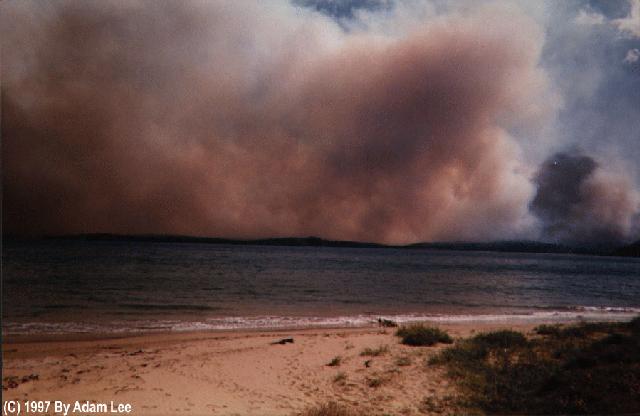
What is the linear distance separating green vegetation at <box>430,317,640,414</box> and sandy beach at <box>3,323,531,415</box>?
0.82m

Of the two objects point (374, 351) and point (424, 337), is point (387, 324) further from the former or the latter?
point (374, 351)

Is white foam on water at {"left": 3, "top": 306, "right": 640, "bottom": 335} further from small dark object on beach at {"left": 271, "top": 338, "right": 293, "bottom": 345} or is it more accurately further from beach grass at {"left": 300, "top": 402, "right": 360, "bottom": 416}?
beach grass at {"left": 300, "top": 402, "right": 360, "bottom": 416}

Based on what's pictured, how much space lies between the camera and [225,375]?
10633mm

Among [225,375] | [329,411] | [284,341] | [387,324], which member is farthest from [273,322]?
[329,411]

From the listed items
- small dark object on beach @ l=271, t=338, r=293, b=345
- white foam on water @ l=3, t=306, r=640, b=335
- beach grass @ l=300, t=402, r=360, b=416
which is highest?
beach grass @ l=300, t=402, r=360, b=416

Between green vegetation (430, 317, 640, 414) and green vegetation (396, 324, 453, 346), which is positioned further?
green vegetation (396, 324, 453, 346)

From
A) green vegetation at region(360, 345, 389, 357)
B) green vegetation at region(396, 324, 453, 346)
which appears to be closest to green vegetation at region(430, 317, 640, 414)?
green vegetation at region(396, 324, 453, 346)

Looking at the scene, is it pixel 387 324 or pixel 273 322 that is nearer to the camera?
pixel 387 324

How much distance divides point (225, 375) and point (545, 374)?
8925 mm

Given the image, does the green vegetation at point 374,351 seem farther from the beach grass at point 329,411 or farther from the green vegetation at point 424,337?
the beach grass at point 329,411

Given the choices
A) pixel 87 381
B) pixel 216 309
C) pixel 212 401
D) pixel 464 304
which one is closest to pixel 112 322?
pixel 216 309

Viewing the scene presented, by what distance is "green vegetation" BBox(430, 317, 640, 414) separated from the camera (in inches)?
302

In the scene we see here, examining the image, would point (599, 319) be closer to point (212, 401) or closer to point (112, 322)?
point (212, 401)

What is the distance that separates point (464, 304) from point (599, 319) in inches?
338
